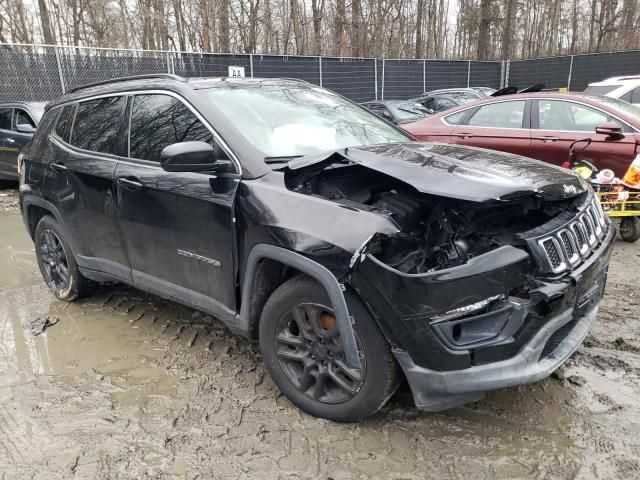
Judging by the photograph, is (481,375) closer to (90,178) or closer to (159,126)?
(159,126)

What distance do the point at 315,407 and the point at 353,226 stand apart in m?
1.03

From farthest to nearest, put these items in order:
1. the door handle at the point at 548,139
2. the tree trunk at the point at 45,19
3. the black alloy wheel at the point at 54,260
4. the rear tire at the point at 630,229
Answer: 1. the tree trunk at the point at 45,19
2. the door handle at the point at 548,139
3. the rear tire at the point at 630,229
4. the black alloy wheel at the point at 54,260

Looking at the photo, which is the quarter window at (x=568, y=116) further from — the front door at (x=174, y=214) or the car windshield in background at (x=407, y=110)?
the front door at (x=174, y=214)

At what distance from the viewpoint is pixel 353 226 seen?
7.52 ft

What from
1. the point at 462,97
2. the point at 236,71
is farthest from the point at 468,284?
the point at 236,71

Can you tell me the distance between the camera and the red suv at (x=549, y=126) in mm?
5871

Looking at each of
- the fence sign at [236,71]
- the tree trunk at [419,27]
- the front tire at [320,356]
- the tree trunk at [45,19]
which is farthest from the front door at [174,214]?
the tree trunk at [419,27]

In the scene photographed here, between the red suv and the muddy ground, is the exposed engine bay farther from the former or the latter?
the red suv

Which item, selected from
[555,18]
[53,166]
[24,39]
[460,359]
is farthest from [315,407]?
[555,18]

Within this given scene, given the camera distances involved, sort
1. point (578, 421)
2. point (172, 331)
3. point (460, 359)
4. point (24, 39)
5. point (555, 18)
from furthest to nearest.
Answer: point (555, 18) < point (24, 39) < point (172, 331) < point (578, 421) < point (460, 359)

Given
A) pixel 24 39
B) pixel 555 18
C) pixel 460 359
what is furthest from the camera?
pixel 555 18

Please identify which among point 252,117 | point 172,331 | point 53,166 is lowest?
point 172,331

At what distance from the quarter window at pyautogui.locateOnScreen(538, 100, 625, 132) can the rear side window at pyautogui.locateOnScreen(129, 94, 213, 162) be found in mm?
4980

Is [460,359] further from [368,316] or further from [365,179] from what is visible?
[365,179]
